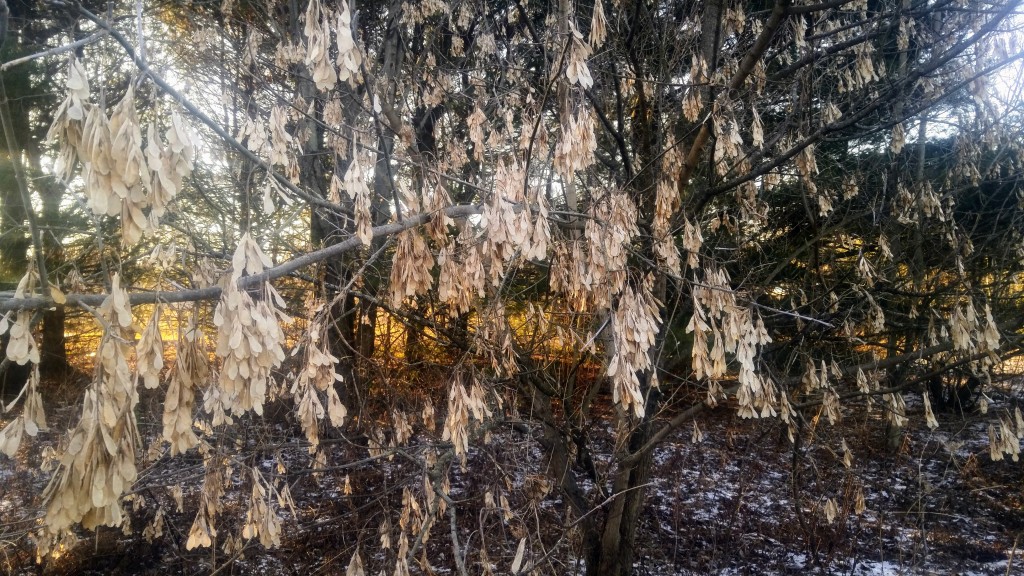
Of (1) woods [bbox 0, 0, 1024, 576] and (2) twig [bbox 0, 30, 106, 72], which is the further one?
(1) woods [bbox 0, 0, 1024, 576]

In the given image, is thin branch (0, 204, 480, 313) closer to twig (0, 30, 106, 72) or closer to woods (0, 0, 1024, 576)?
woods (0, 0, 1024, 576)

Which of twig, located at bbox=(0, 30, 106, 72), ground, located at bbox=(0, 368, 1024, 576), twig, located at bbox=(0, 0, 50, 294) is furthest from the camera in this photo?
ground, located at bbox=(0, 368, 1024, 576)

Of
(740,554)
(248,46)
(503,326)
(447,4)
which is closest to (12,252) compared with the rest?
(248,46)

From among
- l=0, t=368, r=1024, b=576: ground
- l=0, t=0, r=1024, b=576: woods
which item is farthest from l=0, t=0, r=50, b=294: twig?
l=0, t=368, r=1024, b=576: ground

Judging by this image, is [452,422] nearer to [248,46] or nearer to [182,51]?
[248,46]

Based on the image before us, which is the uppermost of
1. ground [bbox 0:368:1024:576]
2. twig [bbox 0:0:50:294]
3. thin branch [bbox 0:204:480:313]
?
twig [bbox 0:0:50:294]

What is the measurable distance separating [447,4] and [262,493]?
12.1 ft

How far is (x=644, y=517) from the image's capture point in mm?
5715

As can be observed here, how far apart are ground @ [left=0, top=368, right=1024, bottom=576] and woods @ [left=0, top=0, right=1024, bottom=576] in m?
0.11

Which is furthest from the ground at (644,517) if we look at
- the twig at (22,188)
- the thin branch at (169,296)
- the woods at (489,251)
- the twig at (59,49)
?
the twig at (59,49)

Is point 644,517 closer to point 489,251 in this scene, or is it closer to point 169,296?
point 489,251

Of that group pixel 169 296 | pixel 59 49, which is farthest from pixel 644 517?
pixel 59 49

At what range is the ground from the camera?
4441 mm

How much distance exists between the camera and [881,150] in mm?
5891
